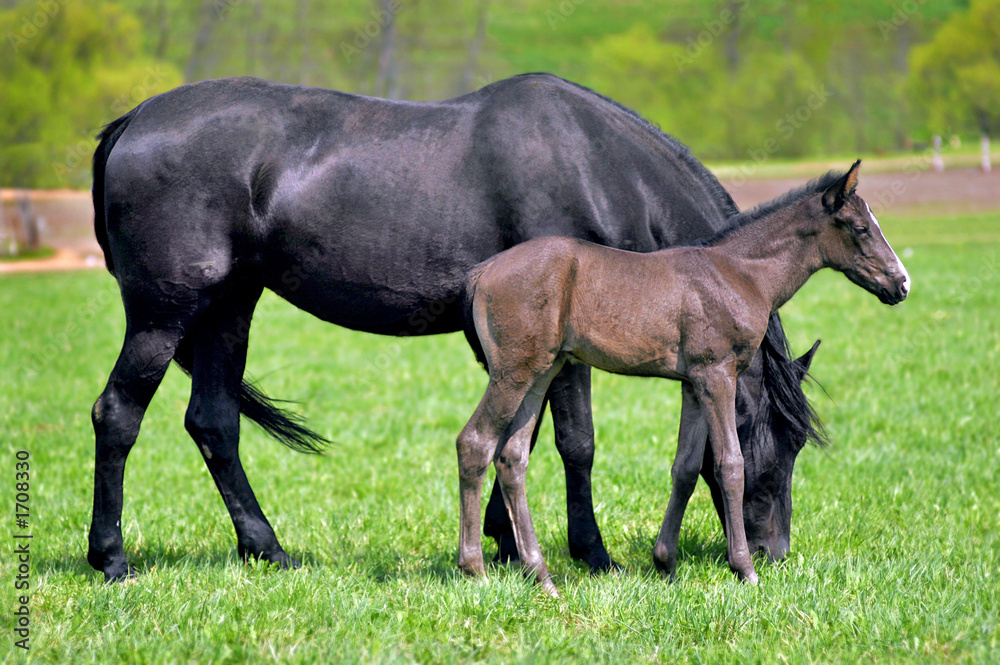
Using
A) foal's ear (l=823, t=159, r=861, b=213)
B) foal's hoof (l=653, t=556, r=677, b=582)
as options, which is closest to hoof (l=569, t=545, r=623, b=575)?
foal's hoof (l=653, t=556, r=677, b=582)

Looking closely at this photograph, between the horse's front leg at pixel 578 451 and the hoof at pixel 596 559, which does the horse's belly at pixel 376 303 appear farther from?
the hoof at pixel 596 559

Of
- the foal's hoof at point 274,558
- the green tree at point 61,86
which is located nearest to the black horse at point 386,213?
the foal's hoof at point 274,558

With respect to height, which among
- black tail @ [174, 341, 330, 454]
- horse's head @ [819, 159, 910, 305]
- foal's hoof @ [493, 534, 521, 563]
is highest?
horse's head @ [819, 159, 910, 305]

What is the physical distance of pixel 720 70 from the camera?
1956 inches

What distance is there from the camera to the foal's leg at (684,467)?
361 centimetres

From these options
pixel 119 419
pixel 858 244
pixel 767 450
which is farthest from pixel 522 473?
pixel 119 419

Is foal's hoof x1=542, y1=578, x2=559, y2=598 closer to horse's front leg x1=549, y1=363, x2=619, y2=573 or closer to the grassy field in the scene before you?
the grassy field

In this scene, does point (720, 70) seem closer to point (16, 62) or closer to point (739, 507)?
point (16, 62)

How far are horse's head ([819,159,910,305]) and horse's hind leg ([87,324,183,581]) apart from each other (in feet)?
9.29

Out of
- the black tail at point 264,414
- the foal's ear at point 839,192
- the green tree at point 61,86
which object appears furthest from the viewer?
the green tree at point 61,86

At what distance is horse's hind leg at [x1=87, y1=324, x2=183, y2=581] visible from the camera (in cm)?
391

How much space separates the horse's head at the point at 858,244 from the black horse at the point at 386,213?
20.6 inches

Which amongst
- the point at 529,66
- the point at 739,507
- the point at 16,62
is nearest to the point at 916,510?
the point at 739,507

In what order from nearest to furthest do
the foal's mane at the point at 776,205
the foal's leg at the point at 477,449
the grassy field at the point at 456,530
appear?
1. the grassy field at the point at 456,530
2. the foal's leg at the point at 477,449
3. the foal's mane at the point at 776,205
